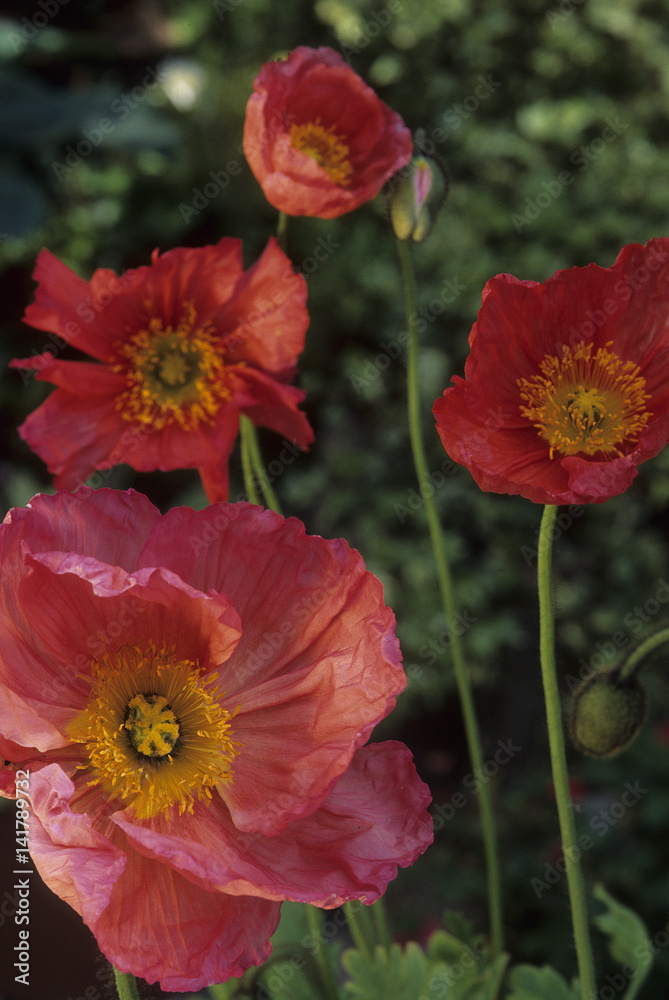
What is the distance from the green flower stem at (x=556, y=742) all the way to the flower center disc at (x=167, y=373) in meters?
0.29

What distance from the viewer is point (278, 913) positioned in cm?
51

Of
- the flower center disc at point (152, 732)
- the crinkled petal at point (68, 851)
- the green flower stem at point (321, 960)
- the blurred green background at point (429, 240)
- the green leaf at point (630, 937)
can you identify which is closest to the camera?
the crinkled petal at point (68, 851)

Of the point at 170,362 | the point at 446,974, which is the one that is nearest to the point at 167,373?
the point at 170,362

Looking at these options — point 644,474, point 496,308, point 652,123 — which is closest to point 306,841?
point 496,308

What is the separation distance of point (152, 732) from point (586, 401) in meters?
0.31

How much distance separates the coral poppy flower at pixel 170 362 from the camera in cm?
69

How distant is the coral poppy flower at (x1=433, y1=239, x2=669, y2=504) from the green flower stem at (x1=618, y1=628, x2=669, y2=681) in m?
0.11

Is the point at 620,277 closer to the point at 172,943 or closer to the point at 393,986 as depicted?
the point at 172,943

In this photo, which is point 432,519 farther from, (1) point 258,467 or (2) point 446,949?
(2) point 446,949

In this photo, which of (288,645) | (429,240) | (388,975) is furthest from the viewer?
(429,240)

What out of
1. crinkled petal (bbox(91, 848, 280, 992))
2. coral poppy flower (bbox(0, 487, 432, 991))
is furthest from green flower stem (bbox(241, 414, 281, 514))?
crinkled petal (bbox(91, 848, 280, 992))

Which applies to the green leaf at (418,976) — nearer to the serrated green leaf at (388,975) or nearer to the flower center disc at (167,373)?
the serrated green leaf at (388,975)

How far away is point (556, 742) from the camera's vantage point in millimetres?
565

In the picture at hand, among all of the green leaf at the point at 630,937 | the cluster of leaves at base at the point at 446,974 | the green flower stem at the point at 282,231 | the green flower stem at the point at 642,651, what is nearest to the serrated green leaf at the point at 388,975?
the cluster of leaves at base at the point at 446,974
